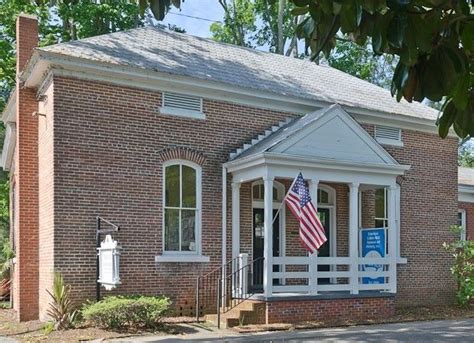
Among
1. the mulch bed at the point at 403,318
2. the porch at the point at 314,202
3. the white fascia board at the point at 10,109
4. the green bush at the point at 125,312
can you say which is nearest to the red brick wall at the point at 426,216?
the mulch bed at the point at 403,318

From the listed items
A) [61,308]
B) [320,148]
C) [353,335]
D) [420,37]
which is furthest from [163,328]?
[420,37]

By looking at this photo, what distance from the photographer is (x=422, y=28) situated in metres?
2.29

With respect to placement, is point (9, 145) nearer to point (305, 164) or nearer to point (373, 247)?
point (305, 164)

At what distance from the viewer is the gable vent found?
14.9 metres

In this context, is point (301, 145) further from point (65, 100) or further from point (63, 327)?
point (63, 327)

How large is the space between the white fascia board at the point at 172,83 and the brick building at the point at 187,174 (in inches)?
1.3

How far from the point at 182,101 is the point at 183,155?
129 cm

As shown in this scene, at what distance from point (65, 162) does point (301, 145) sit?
5379 mm

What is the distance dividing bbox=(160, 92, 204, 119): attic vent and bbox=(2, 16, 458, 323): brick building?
0.03 meters

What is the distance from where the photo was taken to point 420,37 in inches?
88.8

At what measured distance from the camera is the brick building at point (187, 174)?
45.1 feet

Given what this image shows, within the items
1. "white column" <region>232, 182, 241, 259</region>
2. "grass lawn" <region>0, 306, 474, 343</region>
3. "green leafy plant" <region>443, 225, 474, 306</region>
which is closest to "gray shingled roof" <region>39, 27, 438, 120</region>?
"white column" <region>232, 182, 241, 259</region>

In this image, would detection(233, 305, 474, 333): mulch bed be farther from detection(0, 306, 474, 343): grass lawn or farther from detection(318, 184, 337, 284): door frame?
detection(318, 184, 337, 284): door frame

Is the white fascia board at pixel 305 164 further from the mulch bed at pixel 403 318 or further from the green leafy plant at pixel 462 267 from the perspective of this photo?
the green leafy plant at pixel 462 267
